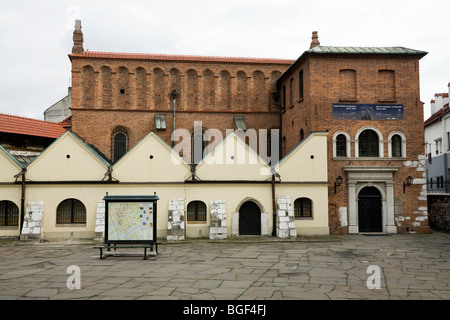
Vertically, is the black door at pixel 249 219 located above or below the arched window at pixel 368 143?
below

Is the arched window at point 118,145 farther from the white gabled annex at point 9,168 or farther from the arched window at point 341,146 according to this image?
the arched window at point 341,146

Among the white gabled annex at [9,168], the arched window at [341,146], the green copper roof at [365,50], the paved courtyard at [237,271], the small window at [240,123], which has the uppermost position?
the green copper roof at [365,50]

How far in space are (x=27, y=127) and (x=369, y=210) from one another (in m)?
21.3

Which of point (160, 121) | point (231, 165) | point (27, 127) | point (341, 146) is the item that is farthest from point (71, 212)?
point (341, 146)

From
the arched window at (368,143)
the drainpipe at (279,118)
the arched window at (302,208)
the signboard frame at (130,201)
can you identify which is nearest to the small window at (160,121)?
the drainpipe at (279,118)

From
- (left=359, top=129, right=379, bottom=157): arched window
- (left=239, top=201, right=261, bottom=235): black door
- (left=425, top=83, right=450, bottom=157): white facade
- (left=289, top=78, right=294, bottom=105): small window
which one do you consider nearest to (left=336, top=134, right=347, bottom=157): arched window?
(left=359, top=129, right=379, bottom=157): arched window

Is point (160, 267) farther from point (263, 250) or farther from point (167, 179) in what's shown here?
point (167, 179)

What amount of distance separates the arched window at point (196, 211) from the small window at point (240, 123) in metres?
9.52

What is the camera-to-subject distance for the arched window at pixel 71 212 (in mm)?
20500

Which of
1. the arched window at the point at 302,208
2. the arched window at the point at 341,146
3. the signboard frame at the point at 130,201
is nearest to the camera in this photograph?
the signboard frame at the point at 130,201

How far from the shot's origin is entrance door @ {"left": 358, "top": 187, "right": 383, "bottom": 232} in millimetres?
22422

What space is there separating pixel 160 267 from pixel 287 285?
14.9 feet

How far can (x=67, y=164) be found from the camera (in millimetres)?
20906

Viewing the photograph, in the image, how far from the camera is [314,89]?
22594 millimetres
